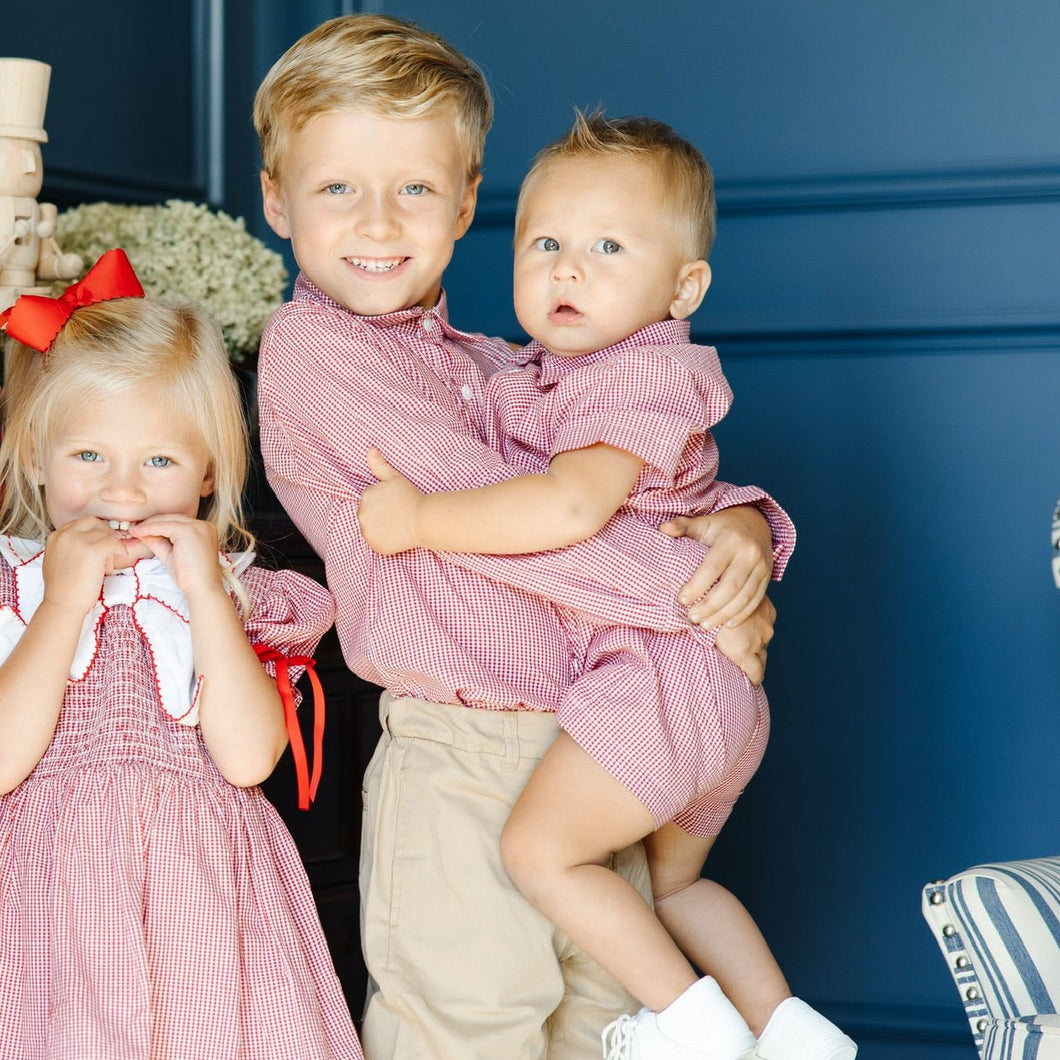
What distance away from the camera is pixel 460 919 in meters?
1.62

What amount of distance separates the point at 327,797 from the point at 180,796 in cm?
53

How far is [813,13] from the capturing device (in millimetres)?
2578

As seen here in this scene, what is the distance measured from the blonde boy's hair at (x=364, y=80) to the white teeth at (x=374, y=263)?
0.16 m

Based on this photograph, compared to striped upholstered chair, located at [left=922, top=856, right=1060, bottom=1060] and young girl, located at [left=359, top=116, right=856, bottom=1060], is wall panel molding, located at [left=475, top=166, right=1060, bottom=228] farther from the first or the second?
striped upholstered chair, located at [left=922, top=856, right=1060, bottom=1060]

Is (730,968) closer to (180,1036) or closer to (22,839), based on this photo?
(180,1036)

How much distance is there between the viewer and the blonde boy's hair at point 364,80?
1.73m

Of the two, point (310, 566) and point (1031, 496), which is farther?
point (1031, 496)

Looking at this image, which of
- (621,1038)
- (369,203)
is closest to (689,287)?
(369,203)

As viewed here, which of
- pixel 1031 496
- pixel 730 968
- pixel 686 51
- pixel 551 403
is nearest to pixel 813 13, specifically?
pixel 686 51

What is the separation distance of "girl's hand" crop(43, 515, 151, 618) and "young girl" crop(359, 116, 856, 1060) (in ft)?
0.92

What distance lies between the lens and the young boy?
1623 mm

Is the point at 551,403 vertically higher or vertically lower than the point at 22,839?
higher

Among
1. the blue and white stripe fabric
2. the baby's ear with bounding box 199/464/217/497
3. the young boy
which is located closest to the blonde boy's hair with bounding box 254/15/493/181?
the young boy

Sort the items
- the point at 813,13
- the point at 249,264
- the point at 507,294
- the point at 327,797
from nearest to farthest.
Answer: the point at 327,797 → the point at 249,264 → the point at 813,13 → the point at 507,294
